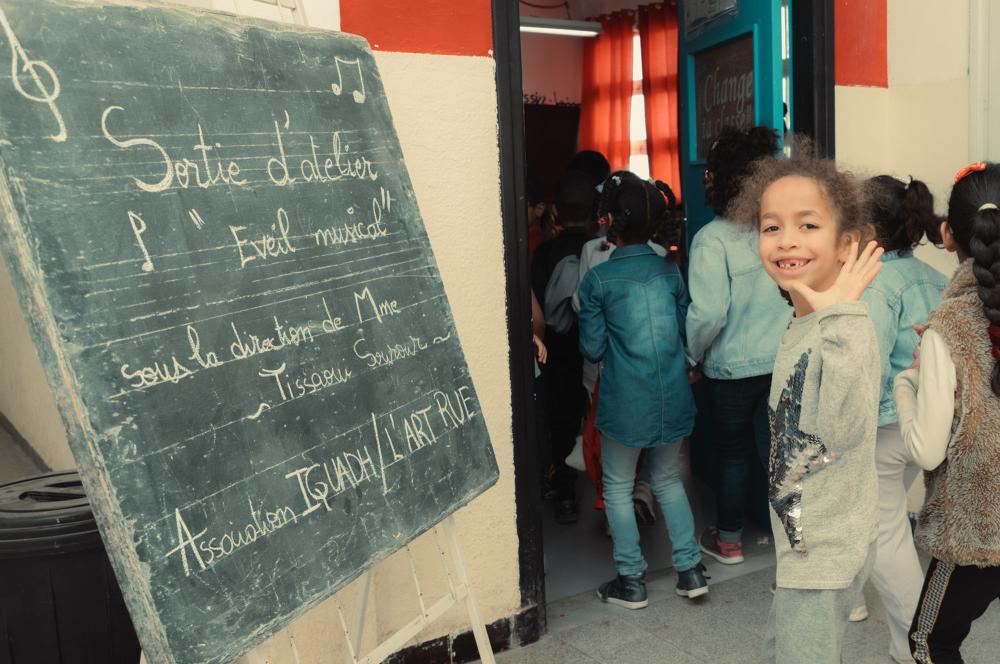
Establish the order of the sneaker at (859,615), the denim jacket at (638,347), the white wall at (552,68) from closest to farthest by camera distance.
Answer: the sneaker at (859,615), the denim jacket at (638,347), the white wall at (552,68)

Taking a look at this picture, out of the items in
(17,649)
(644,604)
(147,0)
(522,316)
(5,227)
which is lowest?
(644,604)

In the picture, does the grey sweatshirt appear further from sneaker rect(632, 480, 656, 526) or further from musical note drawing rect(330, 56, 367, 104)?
sneaker rect(632, 480, 656, 526)

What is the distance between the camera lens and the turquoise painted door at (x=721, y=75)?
3588 millimetres

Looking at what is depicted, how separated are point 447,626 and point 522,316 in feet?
3.26

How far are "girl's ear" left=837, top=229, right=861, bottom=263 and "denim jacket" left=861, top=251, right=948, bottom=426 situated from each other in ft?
2.87

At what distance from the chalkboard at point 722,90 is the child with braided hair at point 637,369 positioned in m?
0.73

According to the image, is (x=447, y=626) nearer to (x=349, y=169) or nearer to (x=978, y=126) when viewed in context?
(x=349, y=169)

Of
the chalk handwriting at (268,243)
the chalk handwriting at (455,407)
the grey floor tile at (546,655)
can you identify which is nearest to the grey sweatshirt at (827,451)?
the chalk handwriting at (455,407)

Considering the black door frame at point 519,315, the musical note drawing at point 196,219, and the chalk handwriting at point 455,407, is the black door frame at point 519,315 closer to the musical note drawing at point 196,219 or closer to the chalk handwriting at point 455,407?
the chalk handwriting at point 455,407

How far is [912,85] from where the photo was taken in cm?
388

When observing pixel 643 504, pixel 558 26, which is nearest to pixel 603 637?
pixel 643 504

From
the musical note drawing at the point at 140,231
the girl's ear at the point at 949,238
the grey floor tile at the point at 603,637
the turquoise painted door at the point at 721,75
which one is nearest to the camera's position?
the musical note drawing at the point at 140,231

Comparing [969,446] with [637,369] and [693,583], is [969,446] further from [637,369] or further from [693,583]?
[693,583]

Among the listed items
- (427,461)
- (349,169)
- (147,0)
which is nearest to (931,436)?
(427,461)
